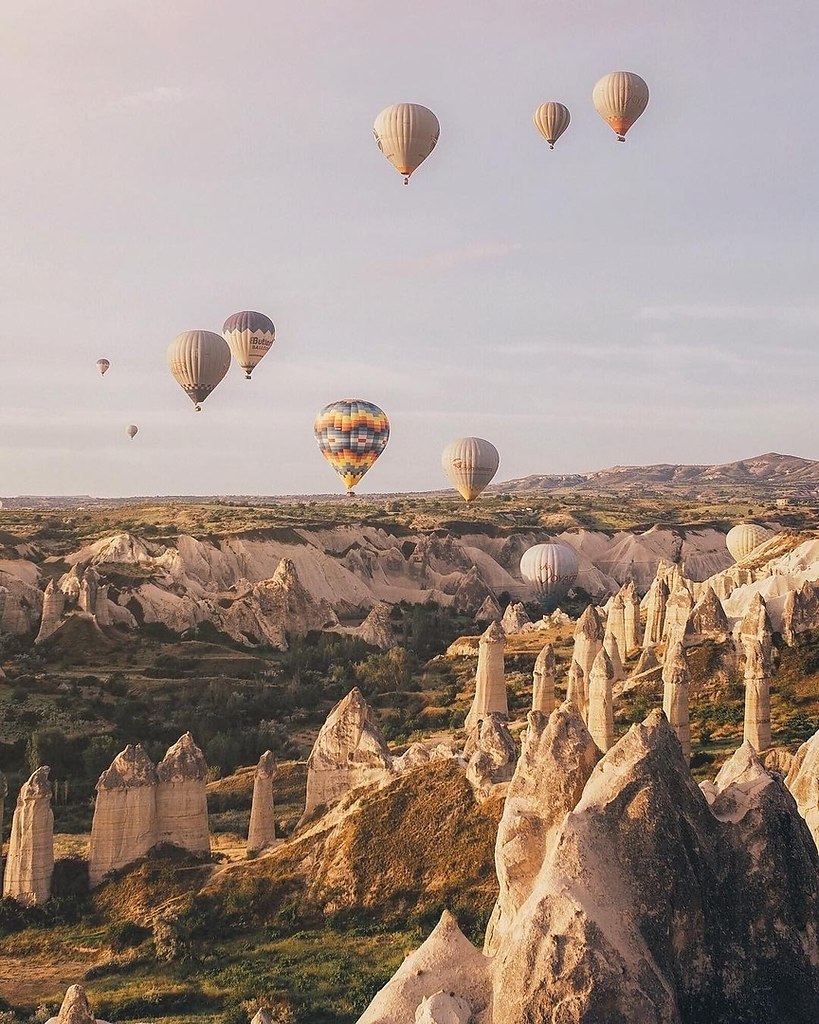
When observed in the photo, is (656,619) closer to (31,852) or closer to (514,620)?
(514,620)

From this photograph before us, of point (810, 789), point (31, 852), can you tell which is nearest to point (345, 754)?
point (31, 852)

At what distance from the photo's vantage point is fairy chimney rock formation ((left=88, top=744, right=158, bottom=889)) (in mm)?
24953

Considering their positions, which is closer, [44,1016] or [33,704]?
Answer: [44,1016]

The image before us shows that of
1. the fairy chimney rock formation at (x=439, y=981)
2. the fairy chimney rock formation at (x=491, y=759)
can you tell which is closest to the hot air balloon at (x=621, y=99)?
the fairy chimney rock formation at (x=491, y=759)

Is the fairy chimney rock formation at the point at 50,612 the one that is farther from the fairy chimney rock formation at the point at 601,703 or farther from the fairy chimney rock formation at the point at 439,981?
the fairy chimney rock formation at the point at 439,981

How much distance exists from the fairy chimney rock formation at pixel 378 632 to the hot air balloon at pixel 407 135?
93.7 feet

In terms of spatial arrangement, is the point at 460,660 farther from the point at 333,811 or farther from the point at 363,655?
the point at 333,811

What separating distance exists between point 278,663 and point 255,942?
40064 millimetres

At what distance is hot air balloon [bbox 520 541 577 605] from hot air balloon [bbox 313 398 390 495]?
66.2ft

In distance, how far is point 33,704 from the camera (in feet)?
157

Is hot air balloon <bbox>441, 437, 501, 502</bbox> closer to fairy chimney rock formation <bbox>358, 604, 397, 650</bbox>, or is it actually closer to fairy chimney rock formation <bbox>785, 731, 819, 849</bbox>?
fairy chimney rock formation <bbox>358, 604, 397, 650</bbox>

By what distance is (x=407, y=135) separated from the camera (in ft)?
184

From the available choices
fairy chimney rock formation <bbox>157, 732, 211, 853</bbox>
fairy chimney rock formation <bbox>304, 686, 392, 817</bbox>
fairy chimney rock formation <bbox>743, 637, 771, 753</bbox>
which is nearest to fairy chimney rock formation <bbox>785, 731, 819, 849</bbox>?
fairy chimney rock formation <bbox>743, 637, 771, 753</bbox>

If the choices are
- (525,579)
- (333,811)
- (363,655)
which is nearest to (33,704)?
(363,655)
